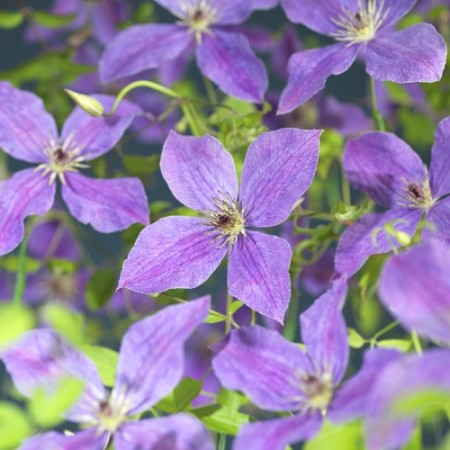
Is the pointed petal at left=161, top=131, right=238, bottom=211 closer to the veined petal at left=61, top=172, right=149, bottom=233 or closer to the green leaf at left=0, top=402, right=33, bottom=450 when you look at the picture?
the veined petal at left=61, top=172, right=149, bottom=233

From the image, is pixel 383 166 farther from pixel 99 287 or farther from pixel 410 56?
pixel 99 287

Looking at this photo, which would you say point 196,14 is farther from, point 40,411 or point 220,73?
point 40,411

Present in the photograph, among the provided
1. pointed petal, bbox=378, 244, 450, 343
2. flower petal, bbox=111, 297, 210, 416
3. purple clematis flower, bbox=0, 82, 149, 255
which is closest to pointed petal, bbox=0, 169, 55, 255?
purple clematis flower, bbox=0, 82, 149, 255

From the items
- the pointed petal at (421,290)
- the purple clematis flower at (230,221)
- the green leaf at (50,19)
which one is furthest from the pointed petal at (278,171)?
the green leaf at (50,19)

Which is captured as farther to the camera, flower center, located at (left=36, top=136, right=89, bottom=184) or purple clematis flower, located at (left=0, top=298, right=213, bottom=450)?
flower center, located at (left=36, top=136, right=89, bottom=184)

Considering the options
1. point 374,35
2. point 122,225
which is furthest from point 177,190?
point 374,35

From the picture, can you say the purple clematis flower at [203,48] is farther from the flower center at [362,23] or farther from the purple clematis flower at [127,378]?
the purple clematis flower at [127,378]

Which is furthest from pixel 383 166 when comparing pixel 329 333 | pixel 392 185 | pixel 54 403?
pixel 54 403

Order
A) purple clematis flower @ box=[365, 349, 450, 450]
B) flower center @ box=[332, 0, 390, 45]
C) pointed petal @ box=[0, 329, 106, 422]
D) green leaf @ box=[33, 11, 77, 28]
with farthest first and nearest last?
green leaf @ box=[33, 11, 77, 28]
flower center @ box=[332, 0, 390, 45]
pointed petal @ box=[0, 329, 106, 422]
purple clematis flower @ box=[365, 349, 450, 450]
